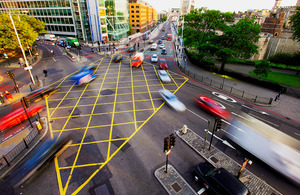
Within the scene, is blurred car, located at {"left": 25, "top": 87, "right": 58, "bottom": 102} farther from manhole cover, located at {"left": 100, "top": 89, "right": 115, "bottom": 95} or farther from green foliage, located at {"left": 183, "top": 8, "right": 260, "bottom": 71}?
green foliage, located at {"left": 183, "top": 8, "right": 260, "bottom": 71}

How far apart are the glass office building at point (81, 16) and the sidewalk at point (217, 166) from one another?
6515 cm

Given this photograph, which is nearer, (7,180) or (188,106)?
(7,180)

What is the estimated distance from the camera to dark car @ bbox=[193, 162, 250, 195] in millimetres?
8524

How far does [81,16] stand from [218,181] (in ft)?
247

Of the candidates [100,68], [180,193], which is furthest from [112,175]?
[100,68]

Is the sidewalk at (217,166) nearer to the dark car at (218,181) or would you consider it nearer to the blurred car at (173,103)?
the dark car at (218,181)

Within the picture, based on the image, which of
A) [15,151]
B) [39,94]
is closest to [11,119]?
[15,151]

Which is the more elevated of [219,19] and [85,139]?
[219,19]

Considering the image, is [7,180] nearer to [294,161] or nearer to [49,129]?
[49,129]

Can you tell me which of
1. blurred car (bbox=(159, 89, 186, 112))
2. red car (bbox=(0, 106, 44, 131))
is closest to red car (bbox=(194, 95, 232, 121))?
blurred car (bbox=(159, 89, 186, 112))

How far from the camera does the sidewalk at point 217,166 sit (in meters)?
9.60

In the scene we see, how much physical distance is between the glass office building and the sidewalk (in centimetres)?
6515

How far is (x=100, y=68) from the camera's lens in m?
33.9

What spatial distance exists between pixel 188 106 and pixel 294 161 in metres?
10.7
